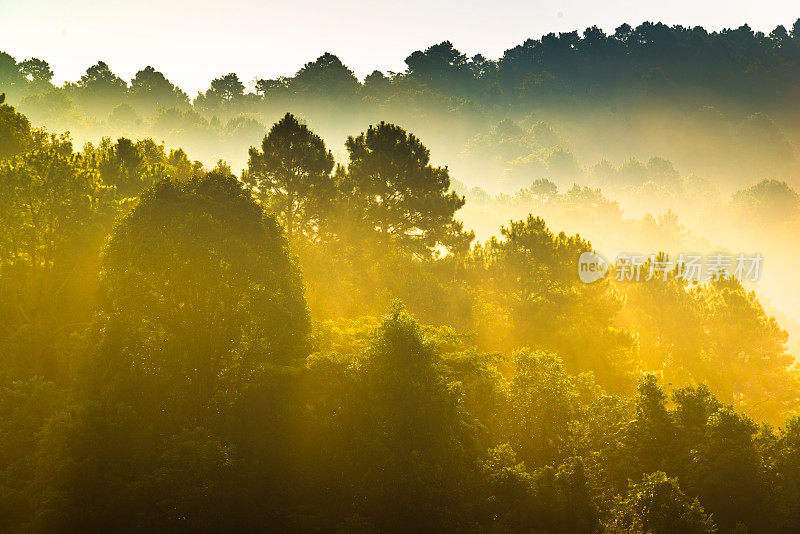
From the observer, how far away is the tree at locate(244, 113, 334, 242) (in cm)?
3769

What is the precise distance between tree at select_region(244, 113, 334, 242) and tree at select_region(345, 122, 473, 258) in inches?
143

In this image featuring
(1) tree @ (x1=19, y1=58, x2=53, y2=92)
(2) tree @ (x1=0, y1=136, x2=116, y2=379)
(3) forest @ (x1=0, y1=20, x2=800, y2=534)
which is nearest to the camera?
(3) forest @ (x1=0, y1=20, x2=800, y2=534)

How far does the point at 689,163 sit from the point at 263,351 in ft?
698

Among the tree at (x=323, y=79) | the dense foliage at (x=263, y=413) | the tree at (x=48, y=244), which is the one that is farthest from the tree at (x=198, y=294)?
the tree at (x=323, y=79)

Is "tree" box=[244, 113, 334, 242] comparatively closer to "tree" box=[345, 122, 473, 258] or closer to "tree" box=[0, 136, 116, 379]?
"tree" box=[345, 122, 473, 258]

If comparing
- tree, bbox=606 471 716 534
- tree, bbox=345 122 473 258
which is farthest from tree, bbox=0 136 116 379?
tree, bbox=606 471 716 534

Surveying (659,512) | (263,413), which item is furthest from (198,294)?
(659,512)

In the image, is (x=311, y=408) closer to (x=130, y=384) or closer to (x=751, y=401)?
(x=130, y=384)

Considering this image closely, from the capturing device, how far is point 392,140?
4175 cm

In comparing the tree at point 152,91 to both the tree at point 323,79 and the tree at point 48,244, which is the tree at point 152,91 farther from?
the tree at point 48,244

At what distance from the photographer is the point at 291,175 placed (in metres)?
38.1

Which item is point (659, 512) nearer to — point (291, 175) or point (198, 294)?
point (198, 294)

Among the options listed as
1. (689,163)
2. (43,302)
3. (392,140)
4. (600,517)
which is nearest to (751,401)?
(600,517)

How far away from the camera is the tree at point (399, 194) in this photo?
41656 millimetres
